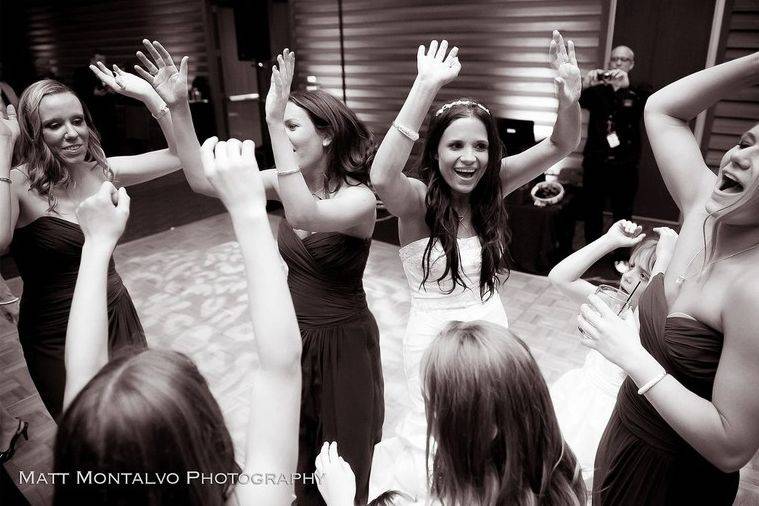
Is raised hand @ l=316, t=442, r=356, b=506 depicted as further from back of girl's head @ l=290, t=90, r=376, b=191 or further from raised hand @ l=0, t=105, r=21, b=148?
raised hand @ l=0, t=105, r=21, b=148

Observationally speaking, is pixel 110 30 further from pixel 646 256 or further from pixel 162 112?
pixel 646 256

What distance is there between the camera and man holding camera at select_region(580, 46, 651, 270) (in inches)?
170

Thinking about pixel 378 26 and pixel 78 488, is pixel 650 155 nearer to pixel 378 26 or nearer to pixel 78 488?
pixel 378 26

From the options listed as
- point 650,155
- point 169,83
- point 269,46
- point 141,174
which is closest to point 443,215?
point 169,83

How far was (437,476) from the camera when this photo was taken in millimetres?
966

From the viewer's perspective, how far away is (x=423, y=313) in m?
1.98

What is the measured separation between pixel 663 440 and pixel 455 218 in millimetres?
960

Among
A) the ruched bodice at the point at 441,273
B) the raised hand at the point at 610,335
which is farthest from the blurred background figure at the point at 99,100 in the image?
the raised hand at the point at 610,335

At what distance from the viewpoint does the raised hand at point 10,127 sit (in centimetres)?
164

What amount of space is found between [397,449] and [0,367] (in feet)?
8.44

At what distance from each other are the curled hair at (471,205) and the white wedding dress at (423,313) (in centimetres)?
3

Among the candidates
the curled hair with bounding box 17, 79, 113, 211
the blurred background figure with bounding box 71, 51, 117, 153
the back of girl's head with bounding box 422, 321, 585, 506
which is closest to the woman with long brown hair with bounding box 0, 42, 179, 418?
the curled hair with bounding box 17, 79, 113, 211

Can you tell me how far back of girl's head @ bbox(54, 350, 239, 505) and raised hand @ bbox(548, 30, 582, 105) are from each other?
1.44 metres

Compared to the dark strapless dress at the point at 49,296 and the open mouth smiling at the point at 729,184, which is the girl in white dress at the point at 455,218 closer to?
the open mouth smiling at the point at 729,184
